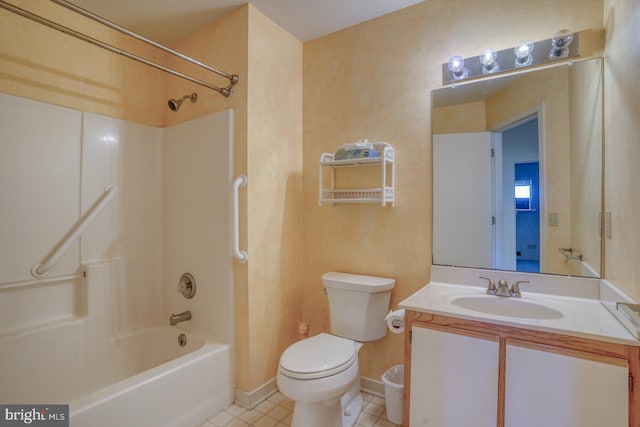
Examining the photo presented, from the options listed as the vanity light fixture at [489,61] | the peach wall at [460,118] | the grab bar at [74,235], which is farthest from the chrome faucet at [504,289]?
the grab bar at [74,235]

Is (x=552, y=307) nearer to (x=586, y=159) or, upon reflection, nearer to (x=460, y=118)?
(x=586, y=159)

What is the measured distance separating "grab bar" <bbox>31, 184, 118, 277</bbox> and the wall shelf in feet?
4.61

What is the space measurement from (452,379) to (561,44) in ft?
5.44

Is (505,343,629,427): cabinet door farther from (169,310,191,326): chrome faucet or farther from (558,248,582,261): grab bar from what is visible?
(169,310,191,326): chrome faucet

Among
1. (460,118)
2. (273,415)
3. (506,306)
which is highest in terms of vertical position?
(460,118)

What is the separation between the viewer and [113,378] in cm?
200

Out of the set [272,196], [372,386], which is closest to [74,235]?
[272,196]

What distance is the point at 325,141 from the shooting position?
2.25 meters

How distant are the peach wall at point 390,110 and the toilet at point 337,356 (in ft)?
0.55

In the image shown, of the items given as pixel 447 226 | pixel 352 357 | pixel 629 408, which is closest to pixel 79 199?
pixel 352 357

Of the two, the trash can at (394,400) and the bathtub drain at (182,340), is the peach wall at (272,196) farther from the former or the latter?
the trash can at (394,400)

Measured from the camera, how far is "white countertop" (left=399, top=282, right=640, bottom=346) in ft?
3.49

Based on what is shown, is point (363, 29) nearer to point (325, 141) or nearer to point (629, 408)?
point (325, 141)

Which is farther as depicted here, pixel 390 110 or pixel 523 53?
pixel 390 110
